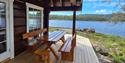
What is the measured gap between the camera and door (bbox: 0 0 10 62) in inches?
179

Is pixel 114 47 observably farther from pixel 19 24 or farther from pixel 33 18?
pixel 19 24

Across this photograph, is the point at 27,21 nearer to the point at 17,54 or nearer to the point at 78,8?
the point at 17,54

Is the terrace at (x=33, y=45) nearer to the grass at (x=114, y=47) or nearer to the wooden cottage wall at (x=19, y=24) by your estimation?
the wooden cottage wall at (x=19, y=24)

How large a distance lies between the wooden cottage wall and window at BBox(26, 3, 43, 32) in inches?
15.7

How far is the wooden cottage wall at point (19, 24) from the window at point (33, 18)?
40cm

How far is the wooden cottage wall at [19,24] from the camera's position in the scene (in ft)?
17.4

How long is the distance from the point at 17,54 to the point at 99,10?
24.1 feet

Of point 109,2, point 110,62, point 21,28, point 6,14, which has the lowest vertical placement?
point 110,62

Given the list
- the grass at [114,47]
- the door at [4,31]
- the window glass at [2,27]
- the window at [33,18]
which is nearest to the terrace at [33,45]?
the window at [33,18]

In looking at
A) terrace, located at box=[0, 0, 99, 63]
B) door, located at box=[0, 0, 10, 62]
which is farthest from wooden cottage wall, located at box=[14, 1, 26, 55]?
door, located at box=[0, 0, 10, 62]

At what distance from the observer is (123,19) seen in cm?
959

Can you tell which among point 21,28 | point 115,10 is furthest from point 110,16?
point 21,28

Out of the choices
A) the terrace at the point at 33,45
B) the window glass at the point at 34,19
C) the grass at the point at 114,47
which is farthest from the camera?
the window glass at the point at 34,19

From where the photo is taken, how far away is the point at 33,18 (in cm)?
717
